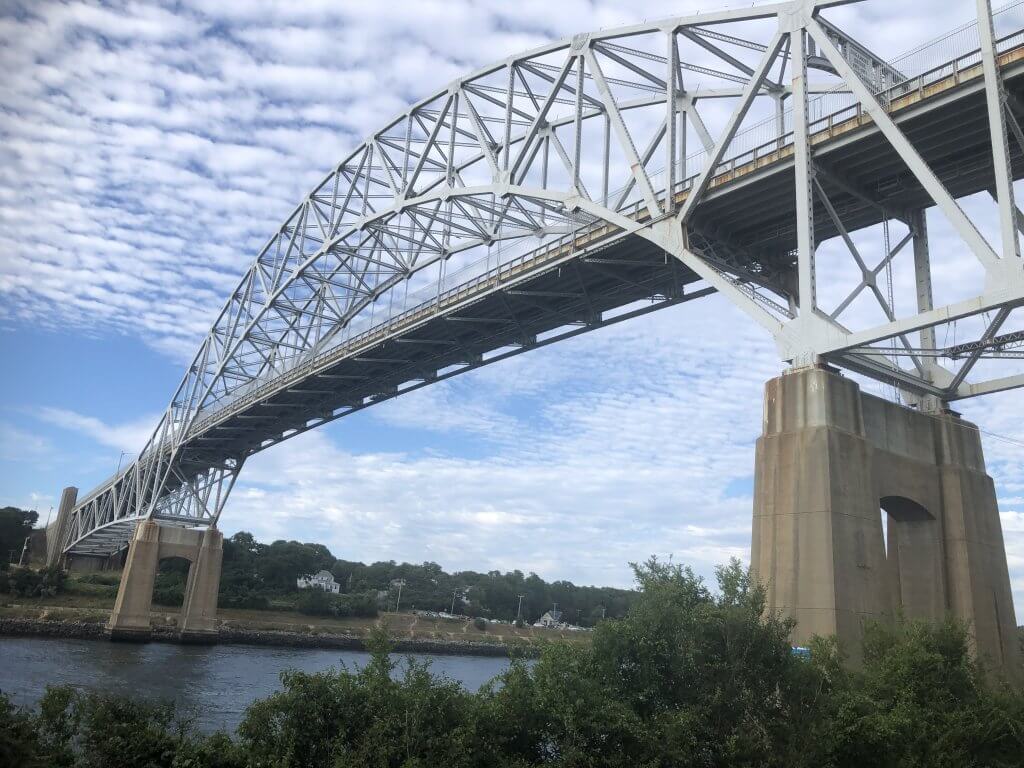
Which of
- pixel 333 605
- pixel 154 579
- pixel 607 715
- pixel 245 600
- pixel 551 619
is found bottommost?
pixel 607 715

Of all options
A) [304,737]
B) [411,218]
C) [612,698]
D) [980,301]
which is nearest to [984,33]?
[980,301]

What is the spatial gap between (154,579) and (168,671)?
75.4 feet

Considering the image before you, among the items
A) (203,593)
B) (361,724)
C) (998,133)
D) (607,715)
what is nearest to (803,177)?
(998,133)

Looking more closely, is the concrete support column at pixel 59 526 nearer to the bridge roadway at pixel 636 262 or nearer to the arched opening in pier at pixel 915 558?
the bridge roadway at pixel 636 262

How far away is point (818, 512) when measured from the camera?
17938 mm

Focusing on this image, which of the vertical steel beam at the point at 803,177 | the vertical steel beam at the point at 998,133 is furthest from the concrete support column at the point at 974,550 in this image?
the vertical steel beam at the point at 998,133

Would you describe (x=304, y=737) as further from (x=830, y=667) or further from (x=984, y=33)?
(x=984, y=33)

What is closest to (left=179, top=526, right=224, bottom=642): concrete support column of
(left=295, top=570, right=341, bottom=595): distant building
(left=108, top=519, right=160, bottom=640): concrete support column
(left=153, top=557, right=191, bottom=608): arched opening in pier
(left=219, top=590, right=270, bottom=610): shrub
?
(left=108, top=519, right=160, bottom=640): concrete support column

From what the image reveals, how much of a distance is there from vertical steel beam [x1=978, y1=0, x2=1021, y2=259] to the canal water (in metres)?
14.4

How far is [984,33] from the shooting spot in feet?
58.2

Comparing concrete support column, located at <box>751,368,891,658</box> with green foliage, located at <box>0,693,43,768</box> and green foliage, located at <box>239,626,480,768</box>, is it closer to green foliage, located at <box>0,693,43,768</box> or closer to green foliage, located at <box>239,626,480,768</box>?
green foliage, located at <box>239,626,480,768</box>

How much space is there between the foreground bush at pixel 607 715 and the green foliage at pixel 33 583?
206 feet

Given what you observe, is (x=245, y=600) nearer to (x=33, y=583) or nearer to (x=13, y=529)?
(x=33, y=583)

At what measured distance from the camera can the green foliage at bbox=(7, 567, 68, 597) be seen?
223 ft
